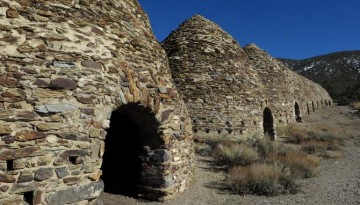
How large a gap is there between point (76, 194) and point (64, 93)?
1278 mm

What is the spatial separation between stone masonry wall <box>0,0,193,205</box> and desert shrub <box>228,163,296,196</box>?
156 centimetres

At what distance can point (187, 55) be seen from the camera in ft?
35.6

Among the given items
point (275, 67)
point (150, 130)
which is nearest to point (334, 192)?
point (150, 130)

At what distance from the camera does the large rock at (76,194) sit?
398cm

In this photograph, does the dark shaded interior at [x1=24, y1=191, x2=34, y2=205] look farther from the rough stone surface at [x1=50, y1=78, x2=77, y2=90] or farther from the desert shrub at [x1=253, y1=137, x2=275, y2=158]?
the desert shrub at [x1=253, y1=137, x2=275, y2=158]

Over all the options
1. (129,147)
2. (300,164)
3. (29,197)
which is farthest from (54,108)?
(300,164)

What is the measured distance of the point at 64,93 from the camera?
14.0 ft

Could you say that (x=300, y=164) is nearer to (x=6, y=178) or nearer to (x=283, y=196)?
(x=283, y=196)

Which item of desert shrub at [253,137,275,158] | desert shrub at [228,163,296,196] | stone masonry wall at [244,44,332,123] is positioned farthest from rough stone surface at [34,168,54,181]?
stone masonry wall at [244,44,332,123]

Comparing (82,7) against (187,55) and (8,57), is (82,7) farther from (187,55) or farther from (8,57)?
(187,55)

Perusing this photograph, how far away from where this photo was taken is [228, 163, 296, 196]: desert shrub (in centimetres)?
623

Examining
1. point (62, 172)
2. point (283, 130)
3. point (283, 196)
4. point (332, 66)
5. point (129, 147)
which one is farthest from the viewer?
point (332, 66)

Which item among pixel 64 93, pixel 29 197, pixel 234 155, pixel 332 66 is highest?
pixel 332 66

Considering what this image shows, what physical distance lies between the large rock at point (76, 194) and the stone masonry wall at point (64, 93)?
0.01 metres
